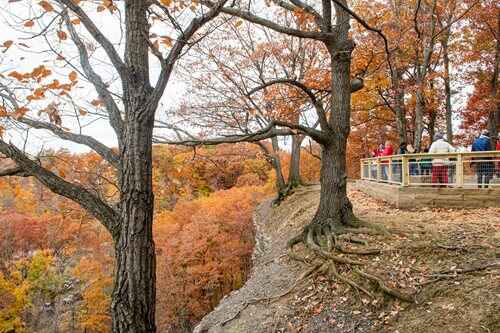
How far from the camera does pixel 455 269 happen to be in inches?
196

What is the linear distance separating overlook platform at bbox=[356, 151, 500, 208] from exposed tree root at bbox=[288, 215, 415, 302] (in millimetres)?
2989

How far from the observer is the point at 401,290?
16.0 ft

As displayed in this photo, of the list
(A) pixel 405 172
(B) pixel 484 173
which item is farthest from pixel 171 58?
(B) pixel 484 173

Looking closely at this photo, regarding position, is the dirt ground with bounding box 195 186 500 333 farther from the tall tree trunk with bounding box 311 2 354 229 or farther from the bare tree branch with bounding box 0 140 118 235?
the bare tree branch with bounding box 0 140 118 235

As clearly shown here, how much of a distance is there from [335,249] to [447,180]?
4.55m

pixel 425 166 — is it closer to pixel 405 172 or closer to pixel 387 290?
pixel 405 172

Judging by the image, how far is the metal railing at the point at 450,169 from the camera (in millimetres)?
8672

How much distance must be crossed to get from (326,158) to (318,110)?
1052mm

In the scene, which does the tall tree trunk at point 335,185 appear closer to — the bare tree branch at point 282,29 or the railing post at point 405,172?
the bare tree branch at point 282,29

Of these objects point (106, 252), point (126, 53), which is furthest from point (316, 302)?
point (106, 252)

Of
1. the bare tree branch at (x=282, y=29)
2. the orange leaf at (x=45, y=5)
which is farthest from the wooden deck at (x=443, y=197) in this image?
the orange leaf at (x=45, y=5)

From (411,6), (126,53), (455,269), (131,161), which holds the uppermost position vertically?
(411,6)

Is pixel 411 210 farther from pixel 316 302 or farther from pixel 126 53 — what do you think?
pixel 126 53

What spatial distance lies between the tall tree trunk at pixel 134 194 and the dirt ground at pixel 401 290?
121 inches
